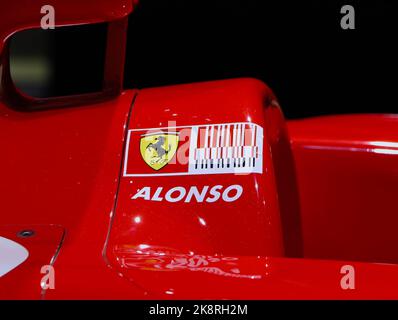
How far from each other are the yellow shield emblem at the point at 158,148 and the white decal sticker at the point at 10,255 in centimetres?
26

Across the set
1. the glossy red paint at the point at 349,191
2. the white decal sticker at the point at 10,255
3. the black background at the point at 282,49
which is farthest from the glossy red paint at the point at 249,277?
the black background at the point at 282,49

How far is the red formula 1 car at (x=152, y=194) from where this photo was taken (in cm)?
77

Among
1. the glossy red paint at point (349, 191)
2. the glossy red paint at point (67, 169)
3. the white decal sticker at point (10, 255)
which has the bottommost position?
the glossy red paint at point (349, 191)

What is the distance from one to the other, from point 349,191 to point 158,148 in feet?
1.66

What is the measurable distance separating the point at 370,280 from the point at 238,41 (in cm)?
193

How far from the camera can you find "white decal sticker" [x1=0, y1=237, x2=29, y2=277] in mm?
808

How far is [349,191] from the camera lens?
128cm

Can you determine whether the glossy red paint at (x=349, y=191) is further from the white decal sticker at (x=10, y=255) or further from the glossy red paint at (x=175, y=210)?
the white decal sticker at (x=10, y=255)
